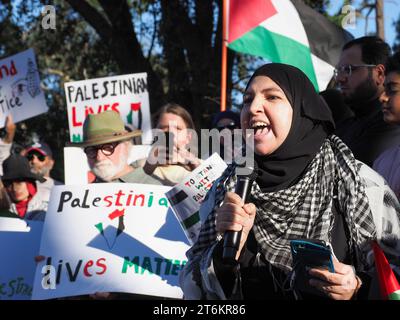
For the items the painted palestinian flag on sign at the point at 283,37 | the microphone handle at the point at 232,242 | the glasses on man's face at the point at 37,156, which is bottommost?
the glasses on man's face at the point at 37,156

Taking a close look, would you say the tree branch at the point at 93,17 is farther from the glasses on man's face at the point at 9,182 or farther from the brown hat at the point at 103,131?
the brown hat at the point at 103,131

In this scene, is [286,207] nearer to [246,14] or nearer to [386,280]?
[386,280]

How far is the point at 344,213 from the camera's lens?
115 inches

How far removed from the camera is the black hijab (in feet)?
9.81

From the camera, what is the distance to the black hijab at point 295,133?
118 inches

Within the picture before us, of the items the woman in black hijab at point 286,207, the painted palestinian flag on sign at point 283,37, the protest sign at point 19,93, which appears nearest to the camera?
the woman in black hijab at point 286,207

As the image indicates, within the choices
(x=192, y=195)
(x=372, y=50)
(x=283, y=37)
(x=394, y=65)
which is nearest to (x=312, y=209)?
(x=192, y=195)

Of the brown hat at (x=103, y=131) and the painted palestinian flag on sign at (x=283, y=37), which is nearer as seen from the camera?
the brown hat at (x=103, y=131)

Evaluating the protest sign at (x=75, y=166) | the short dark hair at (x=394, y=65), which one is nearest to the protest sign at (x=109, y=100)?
the protest sign at (x=75, y=166)

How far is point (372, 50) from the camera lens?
17.3 ft

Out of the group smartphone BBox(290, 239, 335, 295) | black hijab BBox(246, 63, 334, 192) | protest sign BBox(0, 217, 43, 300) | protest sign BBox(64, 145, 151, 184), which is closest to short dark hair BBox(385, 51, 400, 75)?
black hijab BBox(246, 63, 334, 192)

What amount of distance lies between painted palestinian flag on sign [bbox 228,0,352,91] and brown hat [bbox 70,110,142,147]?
2335 millimetres

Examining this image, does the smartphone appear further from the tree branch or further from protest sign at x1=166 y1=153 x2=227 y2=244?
the tree branch

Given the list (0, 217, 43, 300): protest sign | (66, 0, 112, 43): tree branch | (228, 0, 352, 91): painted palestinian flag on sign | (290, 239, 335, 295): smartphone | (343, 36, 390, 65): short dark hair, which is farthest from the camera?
(66, 0, 112, 43): tree branch
